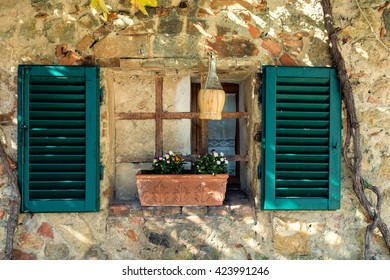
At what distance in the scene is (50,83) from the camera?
3150 mm

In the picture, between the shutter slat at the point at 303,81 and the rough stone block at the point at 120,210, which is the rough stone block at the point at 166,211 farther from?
the shutter slat at the point at 303,81

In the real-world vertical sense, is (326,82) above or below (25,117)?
above

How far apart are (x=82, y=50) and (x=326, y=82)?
1.94m

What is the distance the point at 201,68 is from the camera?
10.9 feet

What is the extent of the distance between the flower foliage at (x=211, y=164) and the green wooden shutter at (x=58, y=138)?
0.80 metres

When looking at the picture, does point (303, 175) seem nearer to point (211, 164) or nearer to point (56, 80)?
point (211, 164)

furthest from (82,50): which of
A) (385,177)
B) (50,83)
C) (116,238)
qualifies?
(385,177)

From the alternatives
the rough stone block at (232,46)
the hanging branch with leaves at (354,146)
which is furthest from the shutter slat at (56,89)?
the hanging branch with leaves at (354,146)

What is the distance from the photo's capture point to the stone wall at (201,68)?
3.19 meters

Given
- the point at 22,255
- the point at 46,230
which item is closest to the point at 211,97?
the point at 46,230

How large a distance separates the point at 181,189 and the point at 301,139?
1.02 metres

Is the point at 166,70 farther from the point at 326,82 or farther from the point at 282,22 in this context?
the point at 326,82
